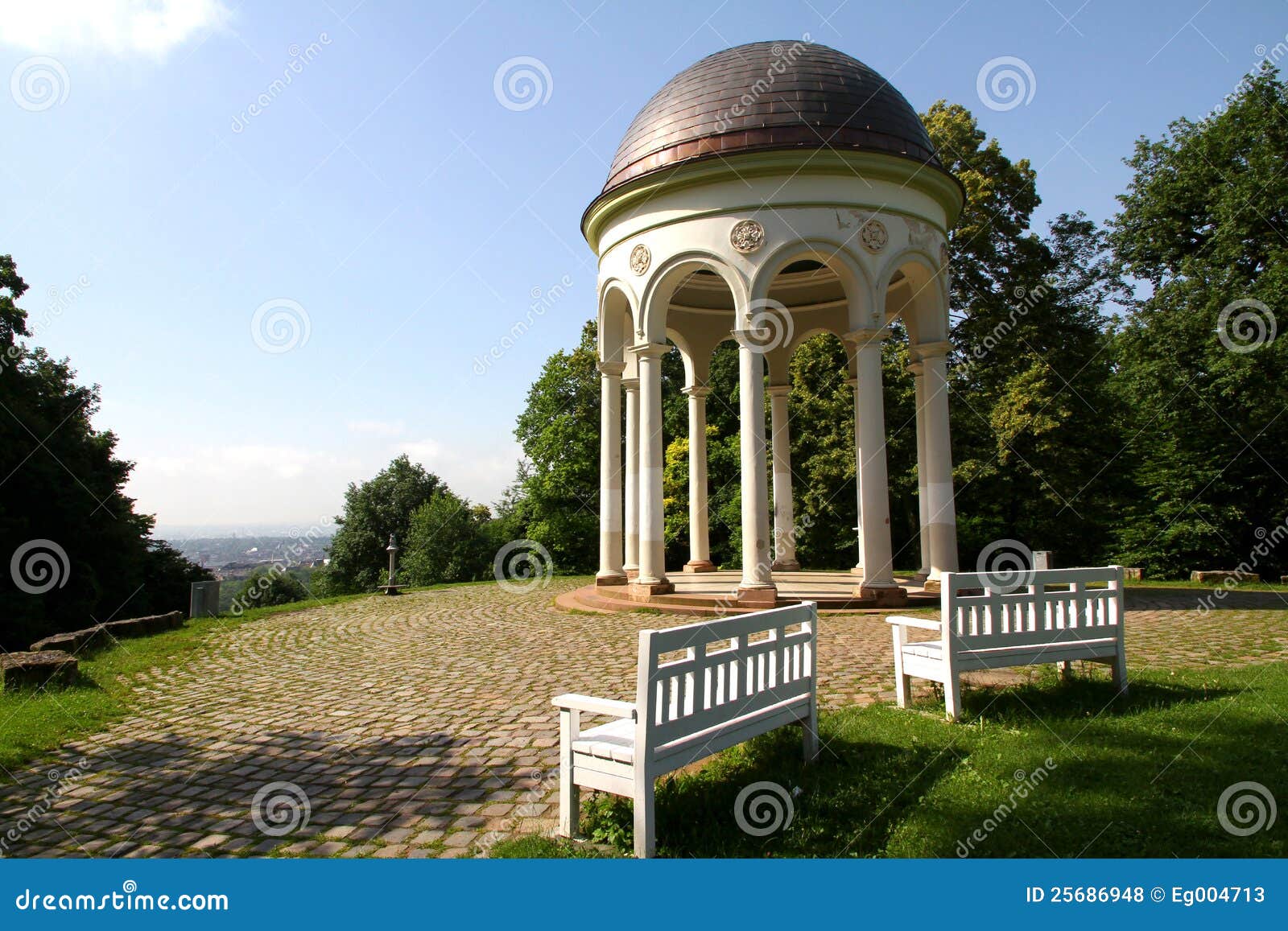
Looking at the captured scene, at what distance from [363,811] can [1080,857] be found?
12.2 ft

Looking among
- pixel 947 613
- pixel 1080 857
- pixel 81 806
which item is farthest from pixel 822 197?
pixel 81 806

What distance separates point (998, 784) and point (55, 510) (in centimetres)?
2521

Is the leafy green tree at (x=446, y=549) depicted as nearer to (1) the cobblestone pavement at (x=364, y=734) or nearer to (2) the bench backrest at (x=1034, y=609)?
(1) the cobblestone pavement at (x=364, y=734)

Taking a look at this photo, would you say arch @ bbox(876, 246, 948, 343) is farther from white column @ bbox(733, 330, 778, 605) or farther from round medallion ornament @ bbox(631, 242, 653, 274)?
round medallion ornament @ bbox(631, 242, 653, 274)

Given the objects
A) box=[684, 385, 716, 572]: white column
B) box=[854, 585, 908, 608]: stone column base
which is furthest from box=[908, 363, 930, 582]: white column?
box=[684, 385, 716, 572]: white column

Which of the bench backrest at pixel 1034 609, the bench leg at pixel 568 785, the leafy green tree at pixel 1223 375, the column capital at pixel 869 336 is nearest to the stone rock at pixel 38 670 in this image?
the bench leg at pixel 568 785

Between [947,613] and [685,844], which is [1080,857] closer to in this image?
[685,844]

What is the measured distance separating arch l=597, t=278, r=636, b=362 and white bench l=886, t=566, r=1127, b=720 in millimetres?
10200

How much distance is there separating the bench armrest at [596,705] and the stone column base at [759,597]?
813 centimetres

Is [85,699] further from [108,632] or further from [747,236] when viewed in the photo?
[747,236]

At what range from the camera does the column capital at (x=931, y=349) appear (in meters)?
13.7

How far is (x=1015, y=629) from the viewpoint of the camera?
5.75m

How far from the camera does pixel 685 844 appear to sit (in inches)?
143

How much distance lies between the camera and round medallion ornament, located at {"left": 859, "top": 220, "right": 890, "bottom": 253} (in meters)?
12.5
